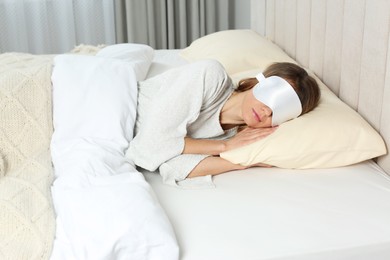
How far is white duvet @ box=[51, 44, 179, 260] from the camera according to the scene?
1246 millimetres

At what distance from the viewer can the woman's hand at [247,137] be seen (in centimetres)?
167

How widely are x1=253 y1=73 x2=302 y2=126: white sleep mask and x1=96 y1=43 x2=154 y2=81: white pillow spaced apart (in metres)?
0.58

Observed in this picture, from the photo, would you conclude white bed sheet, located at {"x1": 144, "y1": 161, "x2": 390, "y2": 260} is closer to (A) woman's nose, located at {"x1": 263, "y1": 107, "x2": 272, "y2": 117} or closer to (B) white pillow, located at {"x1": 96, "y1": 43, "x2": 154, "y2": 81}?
(A) woman's nose, located at {"x1": 263, "y1": 107, "x2": 272, "y2": 117}

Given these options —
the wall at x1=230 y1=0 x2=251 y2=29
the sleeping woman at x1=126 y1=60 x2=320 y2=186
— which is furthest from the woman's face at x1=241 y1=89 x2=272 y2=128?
the wall at x1=230 y1=0 x2=251 y2=29

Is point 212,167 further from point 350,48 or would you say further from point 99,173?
point 350,48

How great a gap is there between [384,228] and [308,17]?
3.44 feet

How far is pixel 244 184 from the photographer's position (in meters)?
1.58

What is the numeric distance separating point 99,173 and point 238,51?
1041 millimetres

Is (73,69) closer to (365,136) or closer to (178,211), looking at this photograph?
(178,211)

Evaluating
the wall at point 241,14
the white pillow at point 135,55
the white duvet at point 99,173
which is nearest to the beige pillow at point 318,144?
the white duvet at point 99,173

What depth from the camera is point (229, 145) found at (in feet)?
5.57

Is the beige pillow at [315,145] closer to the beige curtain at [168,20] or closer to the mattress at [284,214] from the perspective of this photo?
the mattress at [284,214]

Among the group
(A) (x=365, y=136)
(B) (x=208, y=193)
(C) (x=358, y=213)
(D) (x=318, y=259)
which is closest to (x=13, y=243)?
(B) (x=208, y=193)

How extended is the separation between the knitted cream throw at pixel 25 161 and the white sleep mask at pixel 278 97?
24.9 inches
